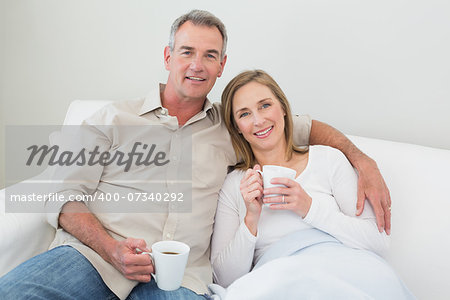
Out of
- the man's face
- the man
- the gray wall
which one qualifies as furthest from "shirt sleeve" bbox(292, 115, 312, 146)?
the man's face

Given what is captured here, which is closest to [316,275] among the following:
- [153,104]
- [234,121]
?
[234,121]

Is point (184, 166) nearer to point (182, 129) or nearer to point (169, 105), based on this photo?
point (182, 129)

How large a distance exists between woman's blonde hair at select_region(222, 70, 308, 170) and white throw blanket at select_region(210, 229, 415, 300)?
0.33 meters

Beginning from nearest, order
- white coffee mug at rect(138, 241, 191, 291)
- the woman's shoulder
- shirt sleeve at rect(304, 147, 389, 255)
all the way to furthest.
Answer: white coffee mug at rect(138, 241, 191, 291) → shirt sleeve at rect(304, 147, 389, 255) → the woman's shoulder

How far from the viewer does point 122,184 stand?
4.49 ft

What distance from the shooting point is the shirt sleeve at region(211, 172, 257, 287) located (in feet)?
4.12

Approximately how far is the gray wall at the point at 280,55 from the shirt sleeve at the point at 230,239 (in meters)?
0.58

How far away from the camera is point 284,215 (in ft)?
4.34

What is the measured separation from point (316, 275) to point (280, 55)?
1.15m

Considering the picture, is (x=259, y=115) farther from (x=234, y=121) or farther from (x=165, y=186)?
(x=165, y=186)

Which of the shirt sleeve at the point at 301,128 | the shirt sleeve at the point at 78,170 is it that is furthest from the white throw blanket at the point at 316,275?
the shirt sleeve at the point at 78,170

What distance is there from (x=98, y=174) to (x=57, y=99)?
0.95 m

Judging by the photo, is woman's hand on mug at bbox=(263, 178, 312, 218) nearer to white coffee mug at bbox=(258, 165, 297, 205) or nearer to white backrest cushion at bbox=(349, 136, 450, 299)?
white coffee mug at bbox=(258, 165, 297, 205)

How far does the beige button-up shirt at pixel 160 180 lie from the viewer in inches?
51.2
